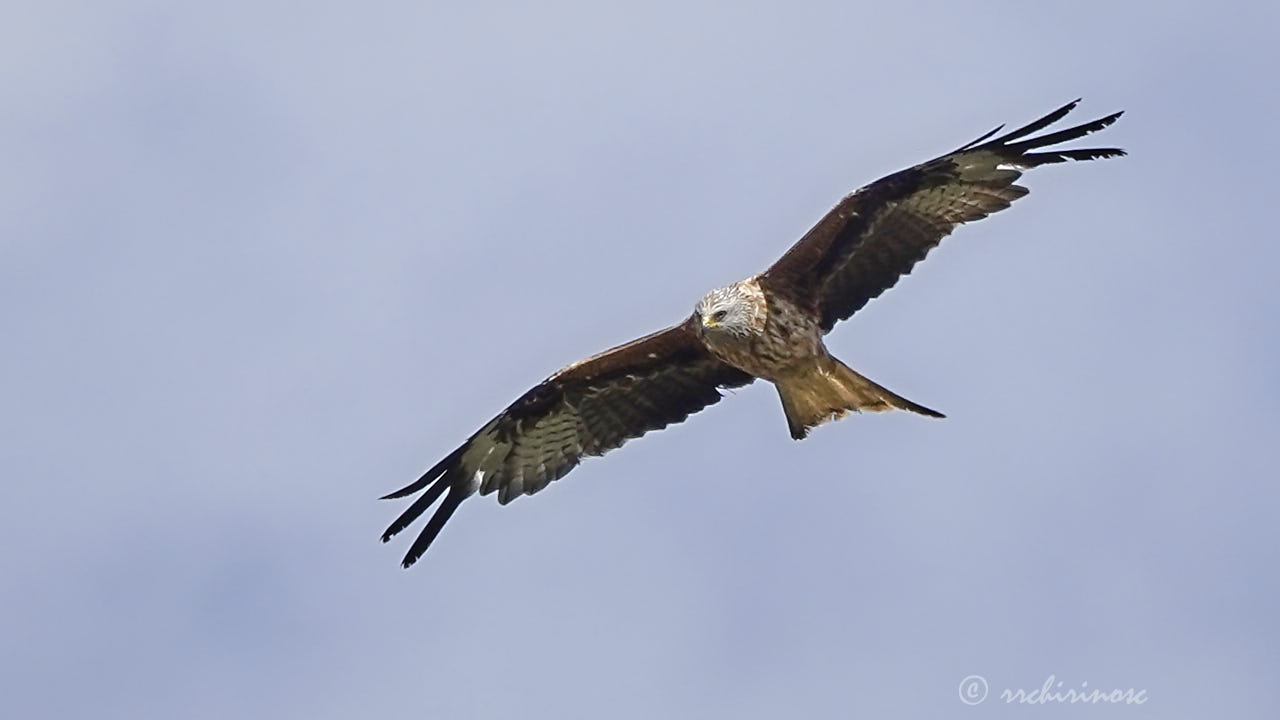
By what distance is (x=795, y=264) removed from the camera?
1479cm

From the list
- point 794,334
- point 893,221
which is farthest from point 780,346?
point 893,221

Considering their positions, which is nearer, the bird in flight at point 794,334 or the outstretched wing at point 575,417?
the bird in flight at point 794,334

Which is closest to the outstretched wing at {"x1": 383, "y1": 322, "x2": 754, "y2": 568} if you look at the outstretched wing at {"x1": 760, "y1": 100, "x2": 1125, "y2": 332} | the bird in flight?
the bird in flight

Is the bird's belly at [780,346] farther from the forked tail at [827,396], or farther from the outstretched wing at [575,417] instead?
the outstretched wing at [575,417]

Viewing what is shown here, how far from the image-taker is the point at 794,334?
14.7m

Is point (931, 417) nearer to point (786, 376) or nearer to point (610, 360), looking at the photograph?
point (786, 376)

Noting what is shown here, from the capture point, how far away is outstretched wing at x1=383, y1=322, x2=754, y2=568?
1533cm

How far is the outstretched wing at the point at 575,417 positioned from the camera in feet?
50.3

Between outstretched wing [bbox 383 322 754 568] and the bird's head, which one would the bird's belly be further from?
outstretched wing [bbox 383 322 754 568]

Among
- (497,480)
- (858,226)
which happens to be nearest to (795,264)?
(858,226)

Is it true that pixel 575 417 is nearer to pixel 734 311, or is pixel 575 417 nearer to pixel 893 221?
pixel 734 311

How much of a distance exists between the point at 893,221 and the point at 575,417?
93.8 inches

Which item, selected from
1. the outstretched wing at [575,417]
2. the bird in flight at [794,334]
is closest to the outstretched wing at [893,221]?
the bird in flight at [794,334]

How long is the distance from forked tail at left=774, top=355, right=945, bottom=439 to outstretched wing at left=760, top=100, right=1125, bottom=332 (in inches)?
11.6
